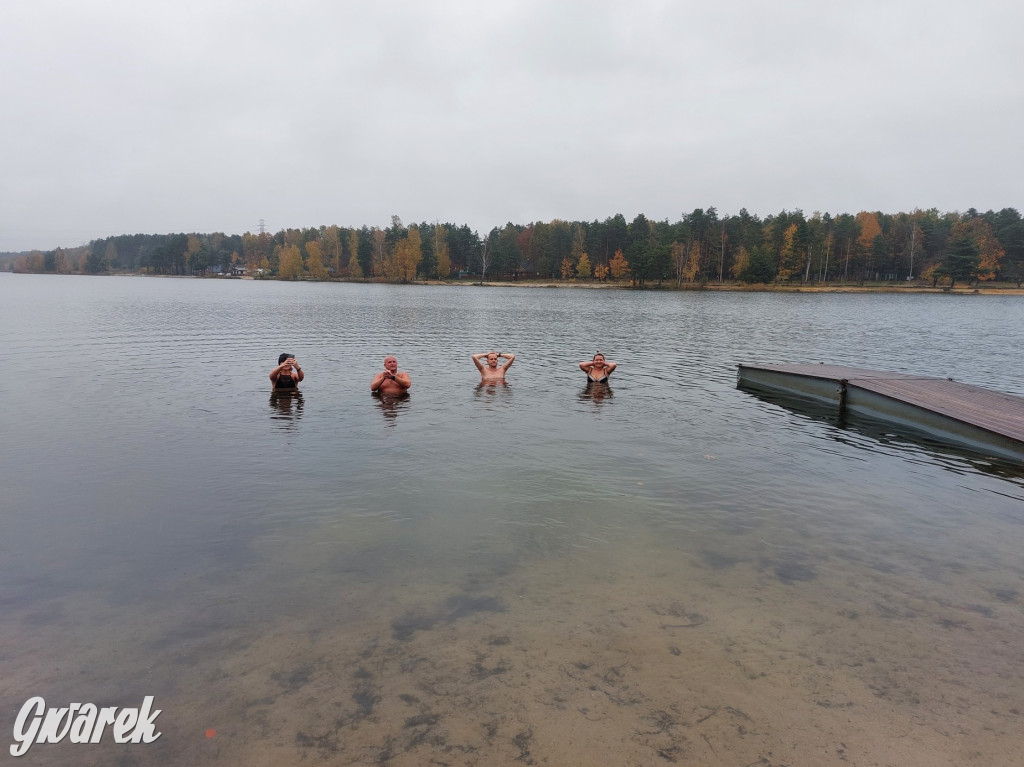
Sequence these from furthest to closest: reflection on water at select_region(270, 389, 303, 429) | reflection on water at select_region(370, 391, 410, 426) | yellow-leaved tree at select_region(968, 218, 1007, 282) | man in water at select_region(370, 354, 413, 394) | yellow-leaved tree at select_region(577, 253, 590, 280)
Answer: yellow-leaved tree at select_region(577, 253, 590, 280) < yellow-leaved tree at select_region(968, 218, 1007, 282) < man in water at select_region(370, 354, 413, 394) < reflection on water at select_region(370, 391, 410, 426) < reflection on water at select_region(270, 389, 303, 429)

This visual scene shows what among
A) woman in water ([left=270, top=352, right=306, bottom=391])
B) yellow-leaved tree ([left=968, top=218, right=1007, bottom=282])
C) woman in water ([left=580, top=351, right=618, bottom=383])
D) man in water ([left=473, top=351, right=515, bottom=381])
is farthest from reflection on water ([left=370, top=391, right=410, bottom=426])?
yellow-leaved tree ([left=968, top=218, right=1007, bottom=282])

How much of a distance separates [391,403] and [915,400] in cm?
1398

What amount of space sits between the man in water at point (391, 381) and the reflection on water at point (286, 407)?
226 centimetres

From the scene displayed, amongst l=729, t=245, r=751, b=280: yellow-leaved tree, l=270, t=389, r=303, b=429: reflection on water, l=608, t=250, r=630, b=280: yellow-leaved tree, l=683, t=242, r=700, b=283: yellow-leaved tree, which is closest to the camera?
l=270, t=389, r=303, b=429: reflection on water

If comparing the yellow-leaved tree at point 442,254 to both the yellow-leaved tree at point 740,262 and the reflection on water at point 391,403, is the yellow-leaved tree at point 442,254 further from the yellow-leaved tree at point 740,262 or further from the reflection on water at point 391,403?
the reflection on water at point 391,403

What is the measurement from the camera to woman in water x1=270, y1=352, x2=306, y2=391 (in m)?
17.3

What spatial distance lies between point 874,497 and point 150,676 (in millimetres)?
10464

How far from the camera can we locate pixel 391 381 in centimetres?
1708

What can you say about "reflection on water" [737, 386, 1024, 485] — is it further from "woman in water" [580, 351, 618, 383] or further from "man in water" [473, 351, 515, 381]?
"man in water" [473, 351, 515, 381]

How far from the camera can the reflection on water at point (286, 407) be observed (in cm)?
1410

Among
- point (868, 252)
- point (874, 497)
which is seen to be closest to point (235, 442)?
point (874, 497)

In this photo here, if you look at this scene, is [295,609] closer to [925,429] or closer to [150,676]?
[150,676]

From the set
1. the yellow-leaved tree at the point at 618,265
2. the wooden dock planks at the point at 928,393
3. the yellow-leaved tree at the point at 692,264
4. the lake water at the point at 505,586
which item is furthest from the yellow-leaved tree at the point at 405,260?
the lake water at the point at 505,586

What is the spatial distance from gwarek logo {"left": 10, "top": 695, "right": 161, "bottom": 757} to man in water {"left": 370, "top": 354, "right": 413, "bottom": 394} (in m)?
12.6
